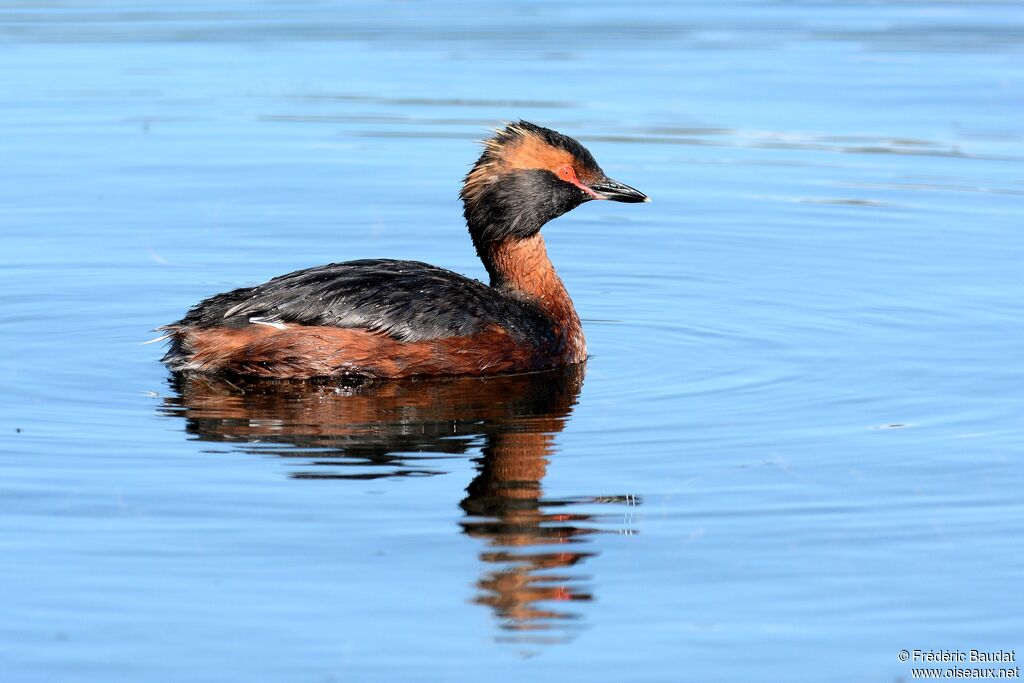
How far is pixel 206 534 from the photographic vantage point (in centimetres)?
595

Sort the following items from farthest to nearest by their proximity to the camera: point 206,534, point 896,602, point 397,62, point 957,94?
point 397,62
point 957,94
point 206,534
point 896,602

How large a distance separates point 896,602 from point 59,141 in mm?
10275

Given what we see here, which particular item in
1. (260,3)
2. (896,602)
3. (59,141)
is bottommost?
(896,602)

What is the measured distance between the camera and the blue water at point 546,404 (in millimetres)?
5215

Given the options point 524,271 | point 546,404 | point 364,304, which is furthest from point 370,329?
point 524,271

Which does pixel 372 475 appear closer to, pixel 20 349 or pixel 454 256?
pixel 20 349

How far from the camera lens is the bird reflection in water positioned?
5.54 metres

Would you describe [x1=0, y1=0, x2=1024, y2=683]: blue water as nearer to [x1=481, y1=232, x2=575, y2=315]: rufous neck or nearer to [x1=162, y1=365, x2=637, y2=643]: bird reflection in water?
[x1=162, y1=365, x2=637, y2=643]: bird reflection in water

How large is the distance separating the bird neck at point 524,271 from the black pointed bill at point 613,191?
43 cm

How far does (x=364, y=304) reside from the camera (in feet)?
26.8

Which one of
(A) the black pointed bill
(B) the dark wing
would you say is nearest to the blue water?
(B) the dark wing

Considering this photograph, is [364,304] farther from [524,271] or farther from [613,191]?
[613,191]

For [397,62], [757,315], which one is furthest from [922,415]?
[397,62]

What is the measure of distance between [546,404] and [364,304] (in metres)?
1.01
